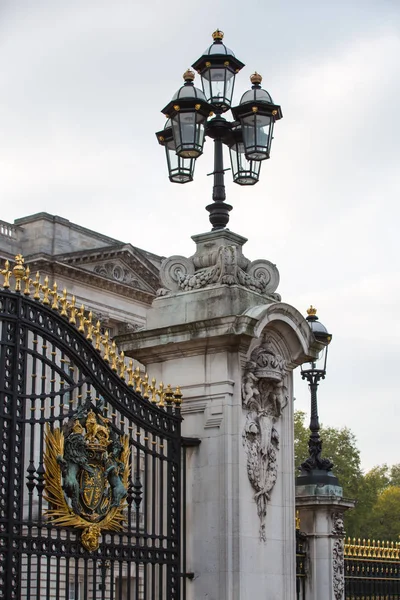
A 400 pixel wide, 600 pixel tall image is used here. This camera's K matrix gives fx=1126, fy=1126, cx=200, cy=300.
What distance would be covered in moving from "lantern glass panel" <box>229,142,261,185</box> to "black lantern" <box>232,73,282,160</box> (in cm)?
32

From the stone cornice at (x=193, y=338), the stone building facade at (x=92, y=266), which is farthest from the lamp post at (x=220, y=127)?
the stone building facade at (x=92, y=266)

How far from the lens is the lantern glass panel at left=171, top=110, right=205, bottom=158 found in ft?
38.9

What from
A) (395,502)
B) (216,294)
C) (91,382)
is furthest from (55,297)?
(395,502)

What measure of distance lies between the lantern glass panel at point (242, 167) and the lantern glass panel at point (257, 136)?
0.31 m

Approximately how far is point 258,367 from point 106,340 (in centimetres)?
182

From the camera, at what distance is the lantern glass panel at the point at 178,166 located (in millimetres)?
12195

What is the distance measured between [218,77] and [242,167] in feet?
3.39

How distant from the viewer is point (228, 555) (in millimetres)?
11109

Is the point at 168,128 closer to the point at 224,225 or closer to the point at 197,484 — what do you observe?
the point at 224,225

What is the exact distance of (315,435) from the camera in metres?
17.0

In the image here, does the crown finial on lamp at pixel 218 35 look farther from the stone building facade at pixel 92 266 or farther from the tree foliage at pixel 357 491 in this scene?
the tree foliage at pixel 357 491

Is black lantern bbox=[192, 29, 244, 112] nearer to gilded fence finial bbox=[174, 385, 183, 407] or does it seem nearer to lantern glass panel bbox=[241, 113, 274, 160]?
lantern glass panel bbox=[241, 113, 274, 160]

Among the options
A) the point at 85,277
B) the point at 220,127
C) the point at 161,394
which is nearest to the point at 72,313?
the point at 161,394

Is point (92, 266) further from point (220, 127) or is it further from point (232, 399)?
point (232, 399)
